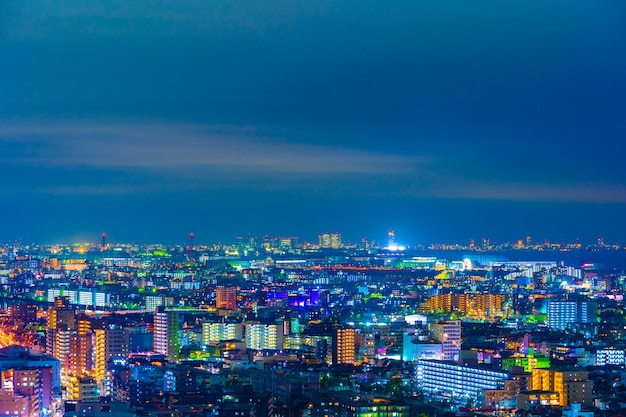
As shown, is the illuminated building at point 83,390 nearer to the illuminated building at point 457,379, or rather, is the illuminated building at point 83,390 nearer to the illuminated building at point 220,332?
the illuminated building at point 457,379

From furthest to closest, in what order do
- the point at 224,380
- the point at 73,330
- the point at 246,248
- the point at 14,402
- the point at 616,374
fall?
1. the point at 246,248
2. the point at 73,330
3. the point at 616,374
4. the point at 224,380
5. the point at 14,402

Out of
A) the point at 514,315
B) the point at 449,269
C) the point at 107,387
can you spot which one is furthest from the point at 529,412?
the point at 449,269

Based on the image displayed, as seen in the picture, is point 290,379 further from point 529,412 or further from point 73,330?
point 73,330

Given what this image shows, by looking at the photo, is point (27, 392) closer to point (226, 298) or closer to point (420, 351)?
point (420, 351)

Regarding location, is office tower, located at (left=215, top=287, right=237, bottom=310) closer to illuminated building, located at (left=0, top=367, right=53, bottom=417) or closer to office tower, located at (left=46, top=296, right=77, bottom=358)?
office tower, located at (left=46, top=296, right=77, bottom=358)

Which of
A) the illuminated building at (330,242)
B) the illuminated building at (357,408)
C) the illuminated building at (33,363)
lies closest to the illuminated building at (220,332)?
the illuminated building at (33,363)

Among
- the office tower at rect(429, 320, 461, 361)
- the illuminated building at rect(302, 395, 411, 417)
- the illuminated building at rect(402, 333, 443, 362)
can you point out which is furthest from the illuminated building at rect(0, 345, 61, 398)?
the office tower at rect(429, 320, 461, 361)

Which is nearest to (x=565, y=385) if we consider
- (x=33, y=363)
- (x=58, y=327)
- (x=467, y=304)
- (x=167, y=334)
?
(x=33, y=363)
